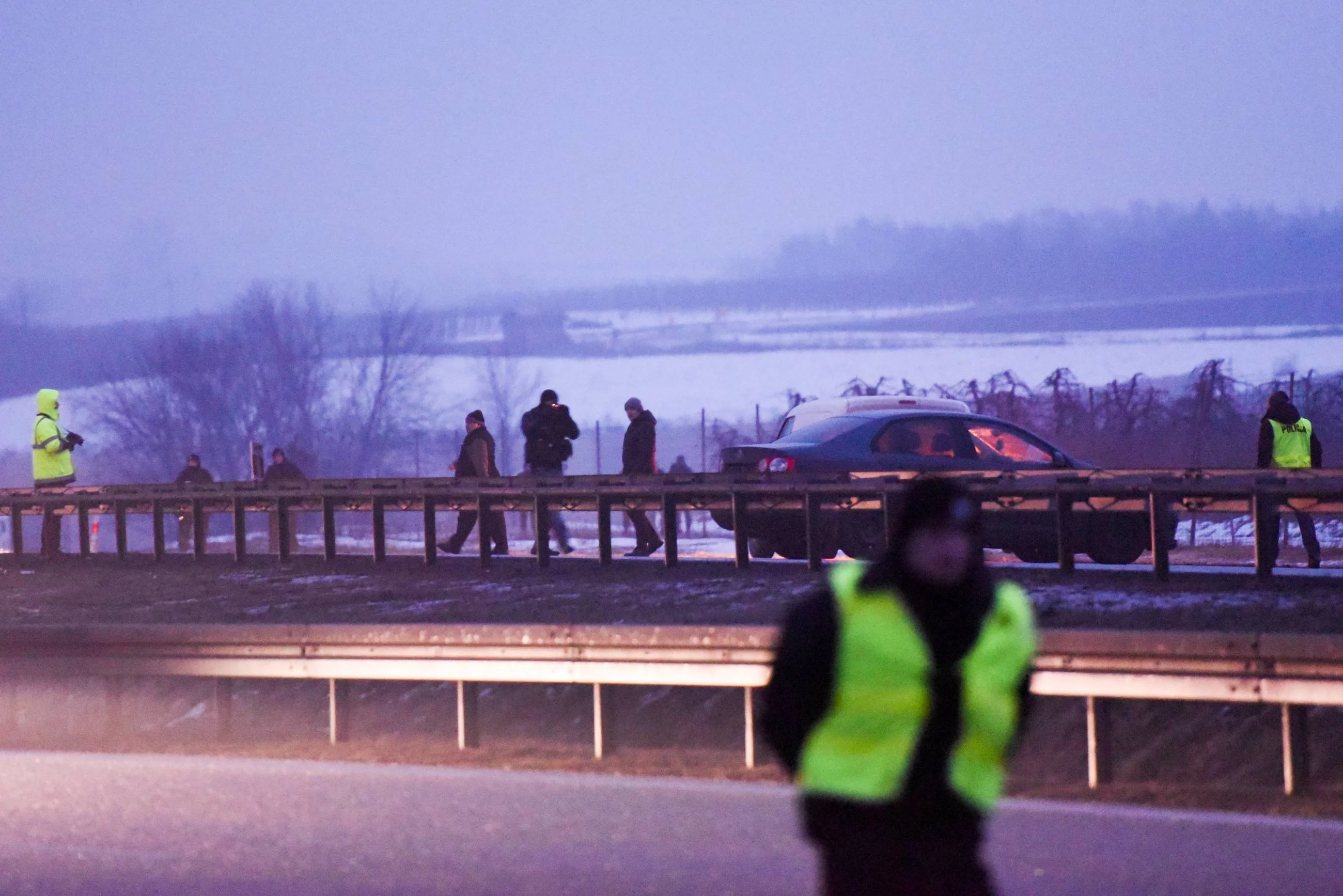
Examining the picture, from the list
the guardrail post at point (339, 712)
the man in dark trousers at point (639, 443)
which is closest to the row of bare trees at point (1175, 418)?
the man in dark trousers at point (639, 443)

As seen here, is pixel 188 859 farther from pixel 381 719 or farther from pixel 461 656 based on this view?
pixel 381 719

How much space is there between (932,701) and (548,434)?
62.0 ft

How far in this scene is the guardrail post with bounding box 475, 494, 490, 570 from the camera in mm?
20234

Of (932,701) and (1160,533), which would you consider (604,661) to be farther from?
(1160,533)

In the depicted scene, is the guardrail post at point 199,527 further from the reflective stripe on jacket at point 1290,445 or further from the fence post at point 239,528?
the reflective stripe on jacket at point 1290,445

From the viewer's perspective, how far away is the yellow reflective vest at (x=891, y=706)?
12.9 ft

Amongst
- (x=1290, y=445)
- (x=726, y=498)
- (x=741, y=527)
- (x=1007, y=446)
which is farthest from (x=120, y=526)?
(x=1290, y=445)

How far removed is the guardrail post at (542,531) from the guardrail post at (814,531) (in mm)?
3165

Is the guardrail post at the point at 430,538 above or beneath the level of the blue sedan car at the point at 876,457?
beneath

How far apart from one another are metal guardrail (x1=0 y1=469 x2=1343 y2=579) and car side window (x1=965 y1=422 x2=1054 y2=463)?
21.5 inches

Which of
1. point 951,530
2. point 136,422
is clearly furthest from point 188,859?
A: point 136,422

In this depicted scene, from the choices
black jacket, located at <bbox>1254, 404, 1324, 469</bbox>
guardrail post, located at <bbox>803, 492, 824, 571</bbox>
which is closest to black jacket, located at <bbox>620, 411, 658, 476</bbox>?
guardrail post, located at <bbox>803, 492, 824, 571</bbox>

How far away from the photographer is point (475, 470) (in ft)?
76.7

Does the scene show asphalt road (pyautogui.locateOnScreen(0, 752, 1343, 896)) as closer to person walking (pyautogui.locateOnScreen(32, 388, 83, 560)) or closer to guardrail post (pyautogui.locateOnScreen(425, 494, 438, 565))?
guardrail post (pyautogui.locateOnScreen(425, 494, 438, 565))
